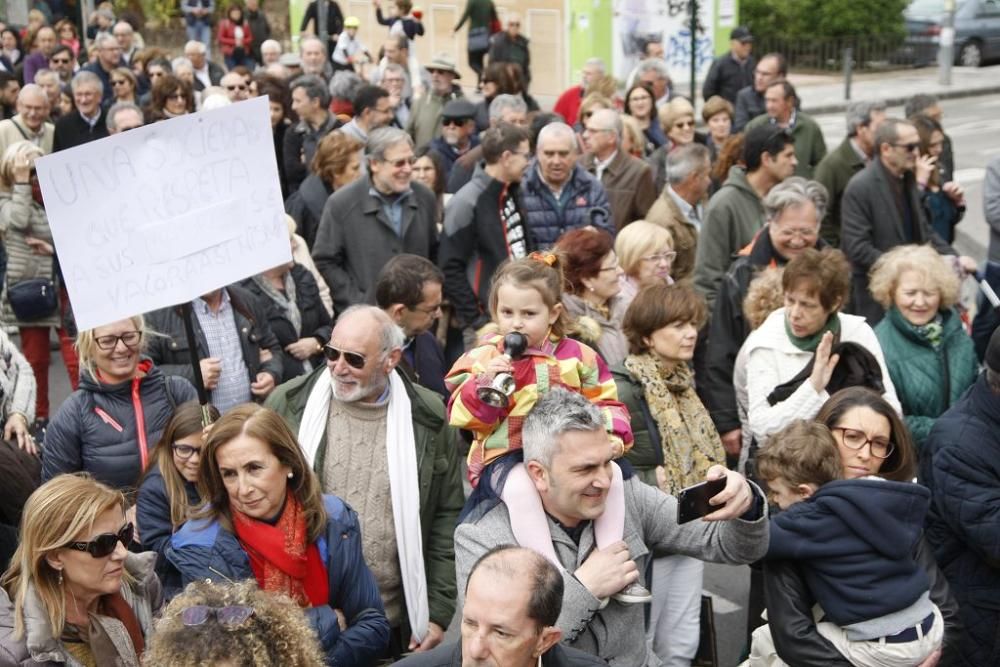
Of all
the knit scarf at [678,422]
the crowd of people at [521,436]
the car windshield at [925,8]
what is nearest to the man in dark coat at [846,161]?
the crowd of people at [521,436]

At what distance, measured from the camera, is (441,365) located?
633 cm

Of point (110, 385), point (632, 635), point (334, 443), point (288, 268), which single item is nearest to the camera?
point (632, 635)

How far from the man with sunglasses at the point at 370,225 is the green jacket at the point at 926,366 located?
293 centimetres

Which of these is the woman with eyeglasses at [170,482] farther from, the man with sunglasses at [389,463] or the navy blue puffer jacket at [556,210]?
the navy blue puffer jacket at [556,210]

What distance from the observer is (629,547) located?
3.98 meters

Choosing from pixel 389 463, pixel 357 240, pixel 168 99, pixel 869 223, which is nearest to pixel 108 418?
pixel 389 463

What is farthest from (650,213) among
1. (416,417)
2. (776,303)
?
(416,417)

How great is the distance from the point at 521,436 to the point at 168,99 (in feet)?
30.7

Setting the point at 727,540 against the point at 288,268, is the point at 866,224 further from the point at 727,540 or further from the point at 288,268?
the point at 727,540

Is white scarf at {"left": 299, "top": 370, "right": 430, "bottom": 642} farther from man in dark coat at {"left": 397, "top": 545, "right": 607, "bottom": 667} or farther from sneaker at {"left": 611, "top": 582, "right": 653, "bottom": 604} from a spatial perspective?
man in dark coat at {"left": 397, "top": 545, "right": 607, "bottom": 667}

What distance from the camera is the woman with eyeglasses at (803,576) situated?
4316mm

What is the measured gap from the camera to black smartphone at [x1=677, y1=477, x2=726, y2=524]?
3.71 meters

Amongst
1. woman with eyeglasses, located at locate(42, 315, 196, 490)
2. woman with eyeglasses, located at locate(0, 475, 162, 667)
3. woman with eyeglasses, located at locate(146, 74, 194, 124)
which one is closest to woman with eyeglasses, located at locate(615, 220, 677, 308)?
woman with eyeglasses, located at locate(42, 315, 196, 490)

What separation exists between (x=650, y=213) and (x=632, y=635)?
16.0ft
